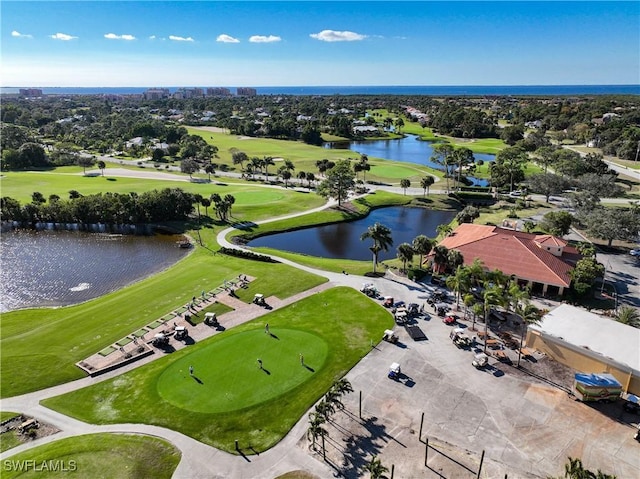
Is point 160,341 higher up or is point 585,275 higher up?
point 585,275

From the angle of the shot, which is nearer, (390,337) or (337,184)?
(390,337)

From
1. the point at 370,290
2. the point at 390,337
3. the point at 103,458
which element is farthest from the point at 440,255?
the point at 103,458

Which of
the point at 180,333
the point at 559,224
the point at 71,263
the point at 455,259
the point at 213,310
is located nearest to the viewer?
the point at 180,333

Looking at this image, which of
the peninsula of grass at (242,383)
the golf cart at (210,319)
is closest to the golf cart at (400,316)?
the peninsula of grass at (242,383)

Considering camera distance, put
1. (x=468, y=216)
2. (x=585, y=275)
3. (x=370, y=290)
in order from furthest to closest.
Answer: (x=468, y=216), (x=370, y=290), (x=585, y=275)

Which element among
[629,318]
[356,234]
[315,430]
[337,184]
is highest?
[337,184]

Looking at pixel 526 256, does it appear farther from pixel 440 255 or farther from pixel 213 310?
pixel 213 310

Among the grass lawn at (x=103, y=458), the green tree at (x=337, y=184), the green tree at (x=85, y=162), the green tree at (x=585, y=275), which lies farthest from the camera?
the green tree at (x=85, y=162)

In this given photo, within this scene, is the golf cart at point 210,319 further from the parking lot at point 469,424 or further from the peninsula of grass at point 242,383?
the parking lot at point 469,424
